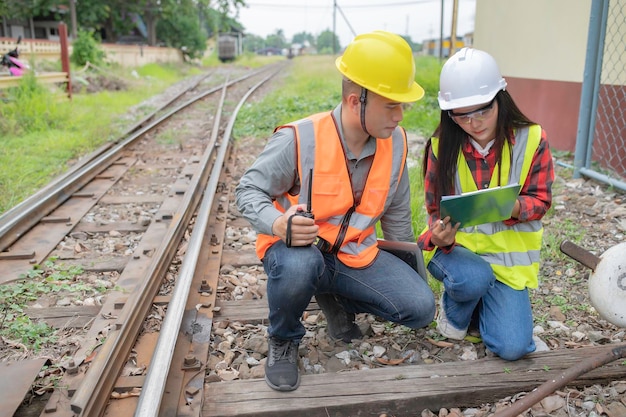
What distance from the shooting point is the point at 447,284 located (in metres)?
2.56

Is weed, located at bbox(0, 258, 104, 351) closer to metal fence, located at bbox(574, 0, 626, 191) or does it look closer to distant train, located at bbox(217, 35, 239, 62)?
metal fence, located at bbox(574, 0, 626, 191)

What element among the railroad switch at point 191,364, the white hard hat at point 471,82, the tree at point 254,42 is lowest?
the railroad switch at point 191,364

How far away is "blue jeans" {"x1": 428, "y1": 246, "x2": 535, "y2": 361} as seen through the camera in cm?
241

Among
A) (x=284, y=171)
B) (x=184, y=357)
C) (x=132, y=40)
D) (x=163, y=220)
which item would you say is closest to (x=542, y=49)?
(x=163, y=220)

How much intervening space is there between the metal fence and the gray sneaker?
3643mm

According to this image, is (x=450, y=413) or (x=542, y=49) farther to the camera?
(x=542, y=49)

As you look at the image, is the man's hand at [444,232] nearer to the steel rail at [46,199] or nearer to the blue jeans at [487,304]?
the blue jeans at [487,304]

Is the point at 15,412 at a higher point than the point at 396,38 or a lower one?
lower

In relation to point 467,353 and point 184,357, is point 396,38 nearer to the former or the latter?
point 467,353

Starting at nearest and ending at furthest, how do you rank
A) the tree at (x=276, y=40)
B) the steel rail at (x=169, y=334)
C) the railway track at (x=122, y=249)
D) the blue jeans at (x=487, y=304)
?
the steel rail at (x=169, y=334), the railway track at (x=122, y=249), the blue jeans at (x=487, y=304), the tree at (x=276, y=40)

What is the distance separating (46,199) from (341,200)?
3.33m

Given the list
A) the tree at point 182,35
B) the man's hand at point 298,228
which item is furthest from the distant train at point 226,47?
the man's hand at point 298,228

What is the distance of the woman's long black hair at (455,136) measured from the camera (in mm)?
2449

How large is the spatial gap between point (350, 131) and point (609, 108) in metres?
3.98
